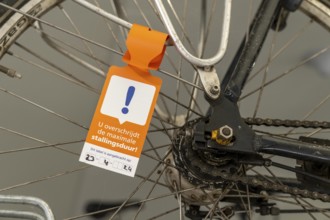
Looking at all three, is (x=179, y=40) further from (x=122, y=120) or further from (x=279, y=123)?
(x=279, y=123)

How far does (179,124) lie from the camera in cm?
105

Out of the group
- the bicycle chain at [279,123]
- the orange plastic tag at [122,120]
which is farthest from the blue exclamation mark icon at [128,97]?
the bicycle chain at [279,123]

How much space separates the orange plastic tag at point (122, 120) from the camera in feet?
2.10

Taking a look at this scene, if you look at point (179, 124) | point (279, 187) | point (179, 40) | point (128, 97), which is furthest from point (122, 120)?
point (179, 124)

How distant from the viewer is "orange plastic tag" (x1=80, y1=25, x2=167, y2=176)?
639 mm

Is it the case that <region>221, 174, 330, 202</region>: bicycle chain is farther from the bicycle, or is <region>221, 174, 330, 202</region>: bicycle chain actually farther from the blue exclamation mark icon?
the blue exclamation mark icon

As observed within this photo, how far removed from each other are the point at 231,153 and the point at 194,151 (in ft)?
A: 0.23

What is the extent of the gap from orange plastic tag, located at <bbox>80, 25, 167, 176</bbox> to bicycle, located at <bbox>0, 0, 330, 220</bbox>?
0.15 feet

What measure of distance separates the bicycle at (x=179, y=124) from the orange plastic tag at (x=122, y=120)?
5 cm

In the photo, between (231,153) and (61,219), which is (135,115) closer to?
(231,153)

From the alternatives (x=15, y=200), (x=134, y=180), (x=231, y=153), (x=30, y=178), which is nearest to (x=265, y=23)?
(x=231, y=153)

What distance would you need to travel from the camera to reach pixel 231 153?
2.34ft

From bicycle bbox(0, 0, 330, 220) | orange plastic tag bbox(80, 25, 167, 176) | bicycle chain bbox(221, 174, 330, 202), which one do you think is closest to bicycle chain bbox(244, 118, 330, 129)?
bicycle bbox(0, 0, 330, 220)

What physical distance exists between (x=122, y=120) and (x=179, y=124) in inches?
16.8
